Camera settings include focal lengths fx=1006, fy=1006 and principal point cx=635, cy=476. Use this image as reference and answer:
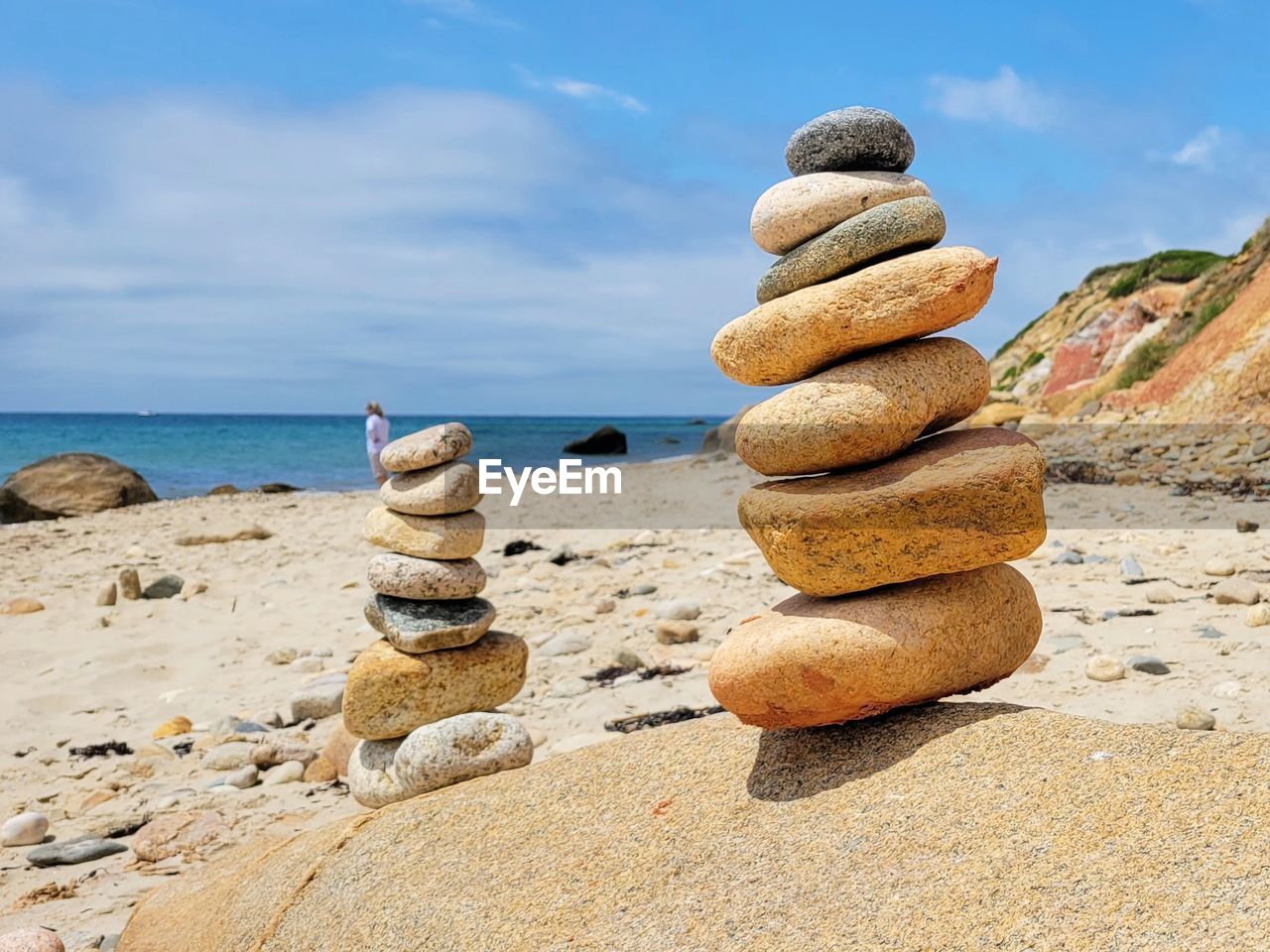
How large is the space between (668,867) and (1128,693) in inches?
118

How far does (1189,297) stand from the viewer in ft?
65.3

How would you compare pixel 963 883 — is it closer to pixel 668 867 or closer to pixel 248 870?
pixel 668 867

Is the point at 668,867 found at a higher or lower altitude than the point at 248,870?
higher

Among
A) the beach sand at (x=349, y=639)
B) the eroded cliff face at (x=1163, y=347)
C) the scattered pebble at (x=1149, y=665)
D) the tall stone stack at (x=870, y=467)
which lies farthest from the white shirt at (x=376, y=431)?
the tall stone stack at (x=870, y=467)

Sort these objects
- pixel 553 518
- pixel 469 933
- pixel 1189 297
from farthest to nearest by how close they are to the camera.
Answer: pixel 1189 297, pixel 553 518, pixel 469 933

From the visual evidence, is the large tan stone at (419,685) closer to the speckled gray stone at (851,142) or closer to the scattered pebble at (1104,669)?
the speckled gray stone at (851,142)

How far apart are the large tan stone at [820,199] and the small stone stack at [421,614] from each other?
79.0 inches

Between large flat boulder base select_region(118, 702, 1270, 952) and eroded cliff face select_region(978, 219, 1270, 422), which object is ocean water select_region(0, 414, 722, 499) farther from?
large flat boulder base select_region(118, 702, 1270, 952)

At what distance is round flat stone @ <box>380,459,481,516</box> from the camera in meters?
5.11

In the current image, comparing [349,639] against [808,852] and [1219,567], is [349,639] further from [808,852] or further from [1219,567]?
[1219,567]

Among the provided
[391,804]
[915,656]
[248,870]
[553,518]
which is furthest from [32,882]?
[553,518]

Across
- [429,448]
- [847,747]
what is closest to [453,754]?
[429,448]

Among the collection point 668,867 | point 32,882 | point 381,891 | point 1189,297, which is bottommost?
point 32,882

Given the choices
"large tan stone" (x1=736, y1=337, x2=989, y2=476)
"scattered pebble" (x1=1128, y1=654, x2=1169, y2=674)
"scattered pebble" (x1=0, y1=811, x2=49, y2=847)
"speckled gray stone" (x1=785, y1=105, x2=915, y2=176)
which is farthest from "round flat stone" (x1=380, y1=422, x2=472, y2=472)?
"scattered pebble" (x1=1128, y1=654, x2=1169, y2=674)
